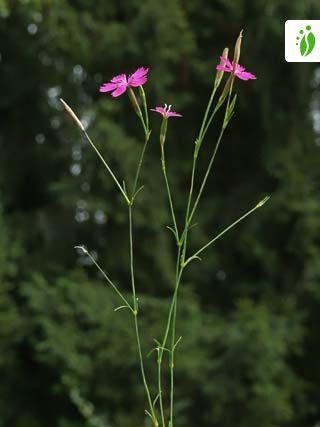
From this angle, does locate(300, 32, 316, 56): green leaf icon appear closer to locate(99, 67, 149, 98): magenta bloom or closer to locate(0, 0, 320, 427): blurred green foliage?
locate(99, 67, 149, 98): magenta bloom

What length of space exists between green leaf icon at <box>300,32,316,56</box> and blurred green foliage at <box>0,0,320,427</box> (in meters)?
Result: 2.19

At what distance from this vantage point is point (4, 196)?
4.36 meters

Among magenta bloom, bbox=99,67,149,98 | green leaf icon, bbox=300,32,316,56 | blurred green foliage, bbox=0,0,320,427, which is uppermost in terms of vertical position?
magenta bloom, bbox=99,67,149,98

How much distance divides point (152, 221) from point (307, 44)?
246 centimetres

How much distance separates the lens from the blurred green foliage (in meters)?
3.91

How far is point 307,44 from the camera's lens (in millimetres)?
1619

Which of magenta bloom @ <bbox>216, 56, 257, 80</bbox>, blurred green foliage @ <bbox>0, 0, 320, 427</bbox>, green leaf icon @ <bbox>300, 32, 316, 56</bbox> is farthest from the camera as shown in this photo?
blurred green foliage @ <bbox>0, 0, 320, 427</bbox>

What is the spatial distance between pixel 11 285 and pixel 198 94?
1.32m

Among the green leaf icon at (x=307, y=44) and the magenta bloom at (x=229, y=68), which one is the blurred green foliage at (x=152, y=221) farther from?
the magenta bloom at (x=229, y=68)

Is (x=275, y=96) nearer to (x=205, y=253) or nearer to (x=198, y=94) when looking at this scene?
(x=198, y=94)

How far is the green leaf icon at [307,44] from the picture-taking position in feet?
5.22

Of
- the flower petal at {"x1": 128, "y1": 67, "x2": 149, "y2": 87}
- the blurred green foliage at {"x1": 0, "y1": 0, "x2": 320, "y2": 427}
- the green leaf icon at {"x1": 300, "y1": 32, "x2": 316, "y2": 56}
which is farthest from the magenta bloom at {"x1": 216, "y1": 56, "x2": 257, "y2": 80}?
the blurred green foliage at {"x1": 0, "y1": 0, "x2": 320, "y2": 427}

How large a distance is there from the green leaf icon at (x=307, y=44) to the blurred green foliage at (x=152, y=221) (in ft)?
7.20

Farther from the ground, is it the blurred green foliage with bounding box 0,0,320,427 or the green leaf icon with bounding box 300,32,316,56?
the green leaf icon with bounding box 300,32,316,56
